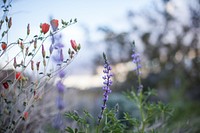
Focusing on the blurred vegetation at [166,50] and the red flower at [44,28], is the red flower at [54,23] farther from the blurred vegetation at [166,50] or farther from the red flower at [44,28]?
the blurred vegetation at [166,50]

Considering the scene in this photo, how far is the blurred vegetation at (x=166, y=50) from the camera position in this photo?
8438mm

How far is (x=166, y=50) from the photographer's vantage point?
34.2 feet

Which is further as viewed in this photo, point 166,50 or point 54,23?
point 166,50

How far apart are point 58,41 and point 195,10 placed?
19.5ft

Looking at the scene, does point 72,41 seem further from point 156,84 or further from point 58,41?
point 156,84

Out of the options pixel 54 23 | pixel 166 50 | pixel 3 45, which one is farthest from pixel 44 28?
pixel 166 50

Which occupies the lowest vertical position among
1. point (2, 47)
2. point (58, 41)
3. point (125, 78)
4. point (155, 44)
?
point (2, 47)

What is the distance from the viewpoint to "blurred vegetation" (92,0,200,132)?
27.7ft

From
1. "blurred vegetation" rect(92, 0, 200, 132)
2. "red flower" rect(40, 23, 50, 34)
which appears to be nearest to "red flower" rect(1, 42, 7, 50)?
"red flower" rect(40, 23, 50, 34)

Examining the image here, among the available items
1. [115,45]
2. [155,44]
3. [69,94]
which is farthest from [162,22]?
[69,94]

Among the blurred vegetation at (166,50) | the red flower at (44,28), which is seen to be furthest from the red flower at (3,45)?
the blurred vegetation at (166,50)

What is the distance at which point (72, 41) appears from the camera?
1.74 m

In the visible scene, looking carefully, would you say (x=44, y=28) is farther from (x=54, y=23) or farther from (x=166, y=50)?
(x=166, y=50)

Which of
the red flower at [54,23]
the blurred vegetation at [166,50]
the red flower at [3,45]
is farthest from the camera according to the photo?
the blurred vegetation at [166,50]
